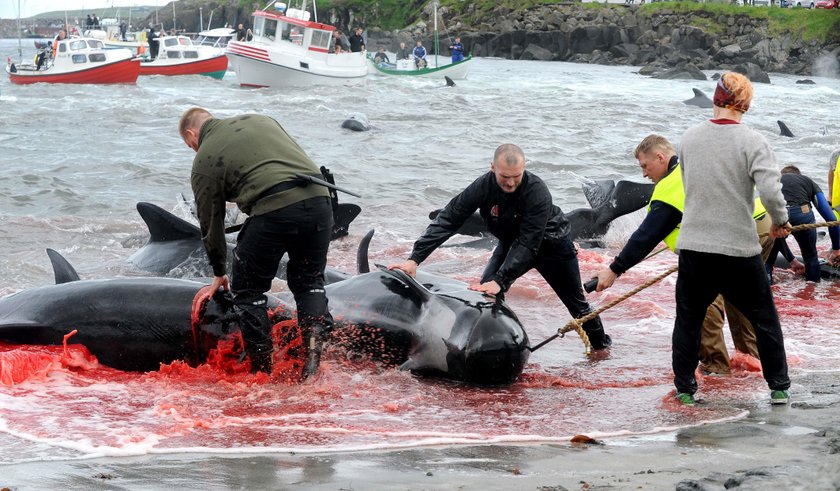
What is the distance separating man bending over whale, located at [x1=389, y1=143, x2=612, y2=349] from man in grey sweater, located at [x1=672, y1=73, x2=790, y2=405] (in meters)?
1.46

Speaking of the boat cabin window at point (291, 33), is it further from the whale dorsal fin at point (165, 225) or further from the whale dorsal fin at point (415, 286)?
the whale dorsal fin at point (415, 286)

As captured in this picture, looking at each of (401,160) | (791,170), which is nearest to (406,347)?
(791,170)

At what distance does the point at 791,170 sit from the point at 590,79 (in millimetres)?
45374

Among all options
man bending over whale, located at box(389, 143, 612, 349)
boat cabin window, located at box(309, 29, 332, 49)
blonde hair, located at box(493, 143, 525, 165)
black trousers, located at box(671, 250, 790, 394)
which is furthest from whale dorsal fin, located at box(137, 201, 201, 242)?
boat cabin window, located at box(309, 29, 332, 49)

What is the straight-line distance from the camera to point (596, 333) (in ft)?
28.1

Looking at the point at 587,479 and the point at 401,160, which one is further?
the point at 401,160

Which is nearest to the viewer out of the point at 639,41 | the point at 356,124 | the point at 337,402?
the point at 337,402

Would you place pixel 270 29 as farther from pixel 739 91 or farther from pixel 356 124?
pixel 739 91

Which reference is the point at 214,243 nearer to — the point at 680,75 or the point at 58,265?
the point at 58,265

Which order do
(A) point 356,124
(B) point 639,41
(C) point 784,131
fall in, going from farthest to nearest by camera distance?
(B) point 639,41 < (A) point 356,124 < (C) point 784,131

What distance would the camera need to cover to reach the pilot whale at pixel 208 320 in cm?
741

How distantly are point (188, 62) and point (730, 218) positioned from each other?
49.9m

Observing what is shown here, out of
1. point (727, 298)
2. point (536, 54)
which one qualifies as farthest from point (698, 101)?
point (536, 54)

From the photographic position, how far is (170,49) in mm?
54781
